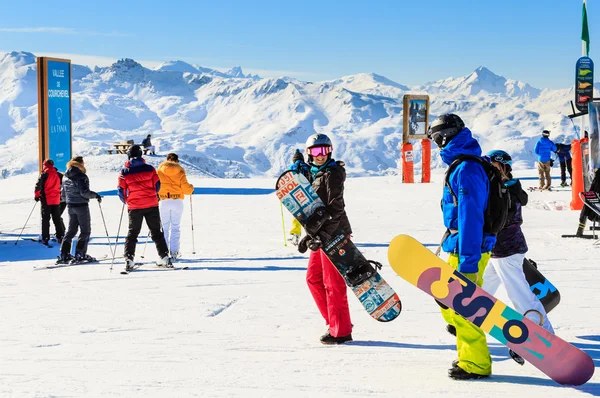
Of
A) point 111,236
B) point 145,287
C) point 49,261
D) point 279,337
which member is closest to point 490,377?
point 279,337

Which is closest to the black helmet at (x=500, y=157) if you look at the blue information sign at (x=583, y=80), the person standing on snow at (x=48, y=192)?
the person standing on snow at (x=48, y=192)

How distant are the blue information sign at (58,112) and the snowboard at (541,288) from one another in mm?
11610

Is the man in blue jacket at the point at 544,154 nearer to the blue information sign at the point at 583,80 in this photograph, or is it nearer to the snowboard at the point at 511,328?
the blue information sign at the point at 583,80

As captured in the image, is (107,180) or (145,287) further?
(107,180)

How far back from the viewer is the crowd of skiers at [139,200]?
8695 millimetres

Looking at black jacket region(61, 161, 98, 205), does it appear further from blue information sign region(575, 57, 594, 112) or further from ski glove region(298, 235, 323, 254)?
blue information sign region(575, 57, 594, 112)

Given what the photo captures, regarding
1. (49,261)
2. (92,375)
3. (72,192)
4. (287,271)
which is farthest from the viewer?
(49,261)

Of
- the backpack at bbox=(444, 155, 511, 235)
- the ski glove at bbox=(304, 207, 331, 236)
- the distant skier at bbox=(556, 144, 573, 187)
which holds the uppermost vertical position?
the distant skier at bbox=(556, 144, 573, 187)

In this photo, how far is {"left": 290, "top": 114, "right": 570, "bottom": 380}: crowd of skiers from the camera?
4168 millimetres

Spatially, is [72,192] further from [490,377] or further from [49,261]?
[490,377]

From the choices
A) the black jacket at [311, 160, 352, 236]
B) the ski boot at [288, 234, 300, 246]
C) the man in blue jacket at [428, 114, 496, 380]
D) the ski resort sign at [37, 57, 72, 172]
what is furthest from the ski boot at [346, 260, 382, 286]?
the ski resort sign at [37, 57, 72, 172]

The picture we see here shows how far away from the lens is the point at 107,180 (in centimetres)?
2759

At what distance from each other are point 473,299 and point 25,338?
3.71m

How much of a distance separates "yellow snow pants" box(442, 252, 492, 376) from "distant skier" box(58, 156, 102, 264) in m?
6.52
